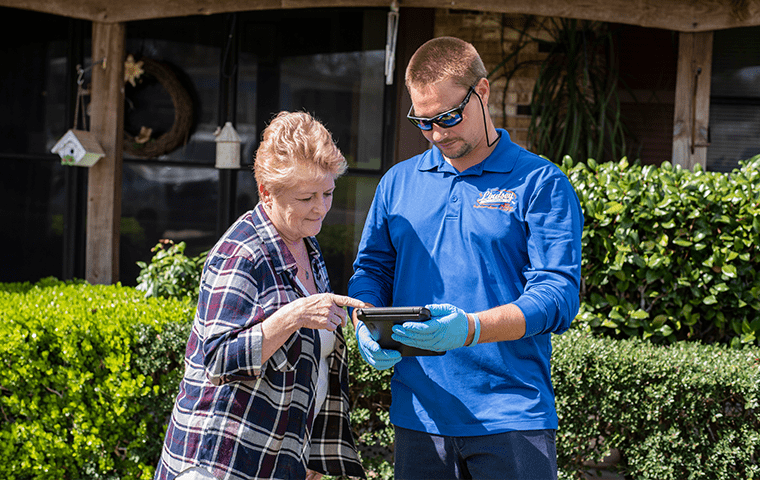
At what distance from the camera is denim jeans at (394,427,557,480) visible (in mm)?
1701

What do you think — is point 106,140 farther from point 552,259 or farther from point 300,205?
point 552,259

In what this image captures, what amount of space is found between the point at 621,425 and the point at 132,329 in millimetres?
2334

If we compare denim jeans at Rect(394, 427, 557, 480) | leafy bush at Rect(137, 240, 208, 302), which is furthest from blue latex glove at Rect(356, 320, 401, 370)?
leafy bush at Rect(137, 240, 208, 302)

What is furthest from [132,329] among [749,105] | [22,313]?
[749,105]

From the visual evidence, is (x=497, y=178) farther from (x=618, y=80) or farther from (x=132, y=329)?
(x=618, y=80)

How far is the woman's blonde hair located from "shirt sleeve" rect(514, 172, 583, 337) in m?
0.54

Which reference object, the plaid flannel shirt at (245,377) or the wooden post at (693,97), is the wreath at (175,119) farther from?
the plaid flannel shirt at (245,377)

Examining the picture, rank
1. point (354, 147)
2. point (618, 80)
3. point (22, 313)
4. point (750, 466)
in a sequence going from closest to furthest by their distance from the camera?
point (750, 466) < point (22, 313) < point (618, 80) < point (354, 147)

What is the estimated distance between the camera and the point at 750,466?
3023 mm

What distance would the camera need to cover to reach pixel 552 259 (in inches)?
66.2

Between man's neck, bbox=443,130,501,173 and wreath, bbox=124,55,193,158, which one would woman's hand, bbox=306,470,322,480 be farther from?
wreath, bbox=124,55,193,158

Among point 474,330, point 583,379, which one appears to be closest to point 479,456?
point 474,330

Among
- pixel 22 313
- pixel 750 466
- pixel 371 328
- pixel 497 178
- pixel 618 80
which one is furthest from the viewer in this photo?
pixel 618 80

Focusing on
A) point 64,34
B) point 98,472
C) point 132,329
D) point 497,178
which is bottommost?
point 98,472
